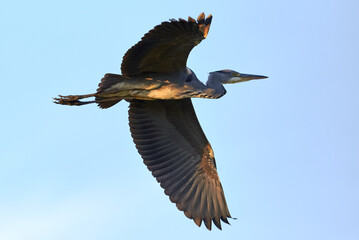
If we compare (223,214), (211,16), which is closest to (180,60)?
(211,16)

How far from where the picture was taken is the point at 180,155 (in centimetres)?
1094

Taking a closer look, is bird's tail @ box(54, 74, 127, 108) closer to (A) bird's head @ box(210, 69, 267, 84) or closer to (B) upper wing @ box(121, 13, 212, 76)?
(B) upper wing @ box(121, 13, 212, 76)

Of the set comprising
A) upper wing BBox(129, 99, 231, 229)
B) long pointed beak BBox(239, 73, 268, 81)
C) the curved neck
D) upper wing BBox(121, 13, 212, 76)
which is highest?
upper wing BBox(121, 13, 212, 76)

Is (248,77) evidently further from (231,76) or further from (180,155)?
(180,155)

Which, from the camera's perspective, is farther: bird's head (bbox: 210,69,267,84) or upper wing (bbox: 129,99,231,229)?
bird's head (bbox: 210,69,267,84)

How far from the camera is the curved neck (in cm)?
1002

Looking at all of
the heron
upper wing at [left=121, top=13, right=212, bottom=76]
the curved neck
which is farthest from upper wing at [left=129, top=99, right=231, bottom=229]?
upper wing at [left=121, top=13, right=212, bottom=76]

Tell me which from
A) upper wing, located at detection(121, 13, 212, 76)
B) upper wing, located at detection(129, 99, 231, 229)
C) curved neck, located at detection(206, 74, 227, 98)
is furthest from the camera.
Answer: upper wing, located at detection(129, 99, 231, 229)

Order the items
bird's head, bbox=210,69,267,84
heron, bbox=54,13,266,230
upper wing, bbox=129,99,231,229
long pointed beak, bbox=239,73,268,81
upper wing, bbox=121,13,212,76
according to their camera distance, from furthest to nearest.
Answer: long pointed beak, bbox=239,73,268,81
bird's head, bbox=210,69,267,84
upper wing, bbox=129,99,231,229
heron, bbox=54,13,266,230
upper wing, bbox=121,13,212,76

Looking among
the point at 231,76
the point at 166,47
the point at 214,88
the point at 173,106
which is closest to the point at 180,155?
the point at 173,106

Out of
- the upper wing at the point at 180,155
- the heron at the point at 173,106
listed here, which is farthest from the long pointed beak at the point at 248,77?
the upper wing at the point at 180,155

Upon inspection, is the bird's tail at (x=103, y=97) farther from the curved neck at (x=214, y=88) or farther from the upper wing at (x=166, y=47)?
the curved neck at (x=214, y=88)

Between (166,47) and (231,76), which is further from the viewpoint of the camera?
(231,76)

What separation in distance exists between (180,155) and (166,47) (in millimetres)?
2221
